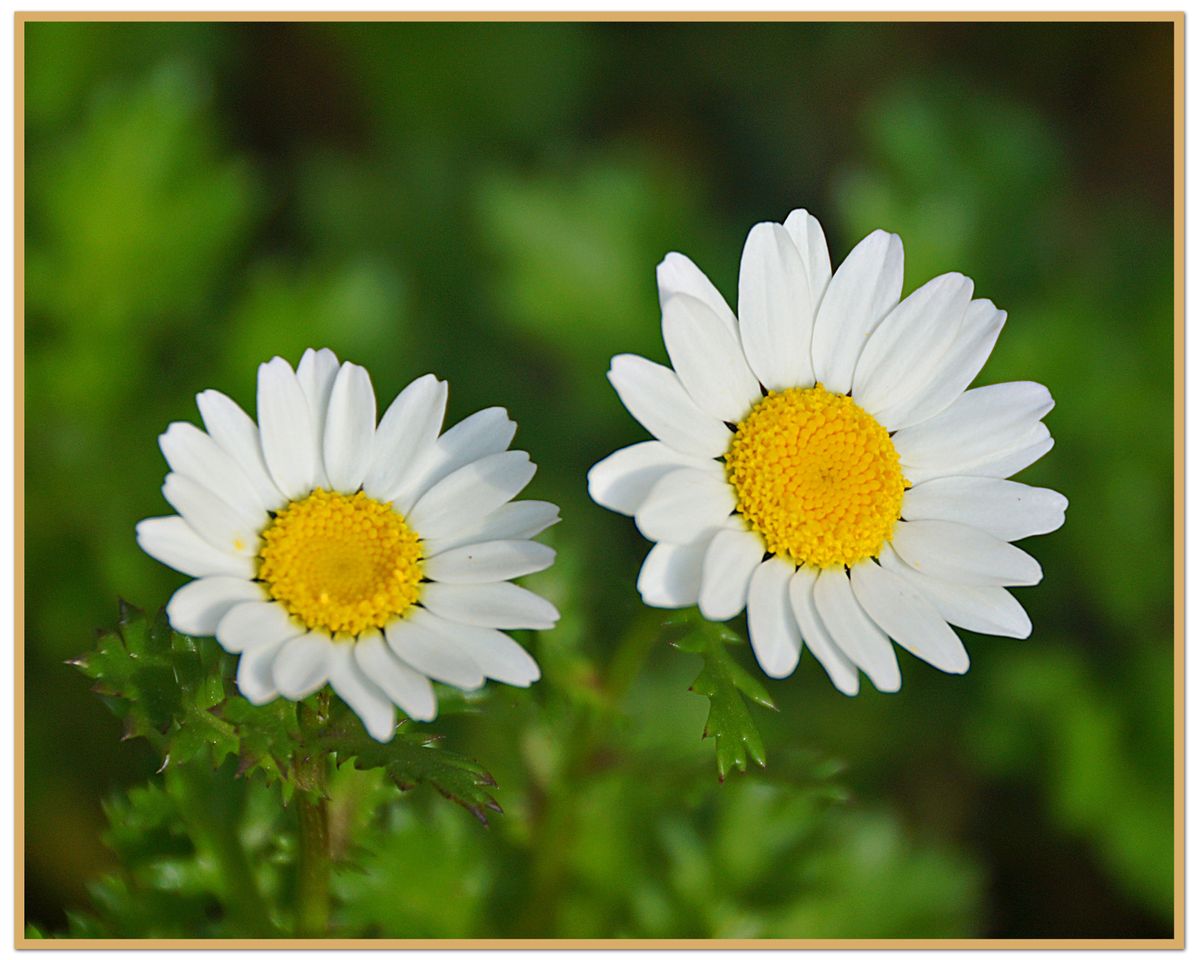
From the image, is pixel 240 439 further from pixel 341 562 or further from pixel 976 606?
pixel 976 606

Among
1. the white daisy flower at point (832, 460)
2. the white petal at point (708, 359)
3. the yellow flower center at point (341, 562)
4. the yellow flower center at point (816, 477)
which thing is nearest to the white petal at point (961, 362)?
the white daisy flower at point (832, 460)

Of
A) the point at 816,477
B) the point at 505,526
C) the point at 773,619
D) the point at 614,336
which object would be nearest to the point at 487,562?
the point at 505,526

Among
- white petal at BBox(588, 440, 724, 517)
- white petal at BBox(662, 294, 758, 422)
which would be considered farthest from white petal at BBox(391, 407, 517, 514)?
white petal at BBox(662, 294, 758, 422)

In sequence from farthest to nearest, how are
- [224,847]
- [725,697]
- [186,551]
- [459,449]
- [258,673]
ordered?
[224,847] → [459,449] → [725,697] → [186,551] → [258,673]

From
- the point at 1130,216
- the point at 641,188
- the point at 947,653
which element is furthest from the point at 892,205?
the point at 947,653

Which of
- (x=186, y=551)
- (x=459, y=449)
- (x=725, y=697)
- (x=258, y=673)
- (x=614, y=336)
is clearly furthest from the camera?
(x=614, y=336)

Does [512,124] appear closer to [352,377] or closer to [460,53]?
[460,53]

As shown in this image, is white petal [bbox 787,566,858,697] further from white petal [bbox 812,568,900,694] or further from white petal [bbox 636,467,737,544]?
white petal [bbox 636,467,737,544]
